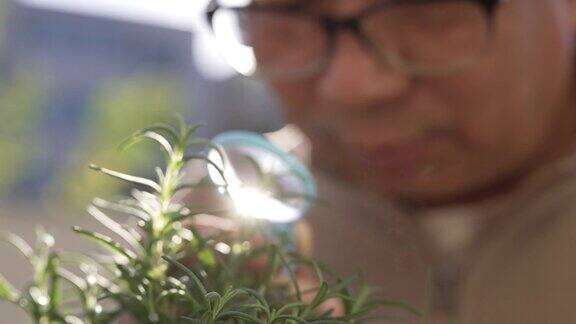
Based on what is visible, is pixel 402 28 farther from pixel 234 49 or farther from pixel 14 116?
pixel 14 116

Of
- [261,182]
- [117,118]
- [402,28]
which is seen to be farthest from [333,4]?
[117,118]

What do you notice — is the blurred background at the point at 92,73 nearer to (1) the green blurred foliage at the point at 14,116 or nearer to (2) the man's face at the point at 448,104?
(1) the green blurred foliage at the point at 14,116

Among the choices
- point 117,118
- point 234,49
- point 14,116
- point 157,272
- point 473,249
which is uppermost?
point 117,118

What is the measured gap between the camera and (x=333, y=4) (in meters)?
0.58

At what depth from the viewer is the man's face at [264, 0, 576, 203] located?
576 mm

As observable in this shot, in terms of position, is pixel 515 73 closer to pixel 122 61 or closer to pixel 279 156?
pixel 279 156

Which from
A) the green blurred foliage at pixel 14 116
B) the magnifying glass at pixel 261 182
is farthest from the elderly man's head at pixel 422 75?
the green blurred foliage at pixel 14 116

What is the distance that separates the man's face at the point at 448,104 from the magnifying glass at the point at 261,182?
0.29 m

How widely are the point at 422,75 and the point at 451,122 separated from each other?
45 millimetres

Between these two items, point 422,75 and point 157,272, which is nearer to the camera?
point 157,272

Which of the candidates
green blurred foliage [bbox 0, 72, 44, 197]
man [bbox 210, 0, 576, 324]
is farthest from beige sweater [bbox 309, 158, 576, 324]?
green blurred foliage [bbox 0, 72, 44, 197]

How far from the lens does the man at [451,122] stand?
0.57 m

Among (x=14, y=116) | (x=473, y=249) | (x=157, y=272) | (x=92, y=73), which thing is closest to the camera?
(x=157, y=272)

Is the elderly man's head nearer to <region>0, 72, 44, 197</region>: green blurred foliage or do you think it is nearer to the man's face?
the man's face
